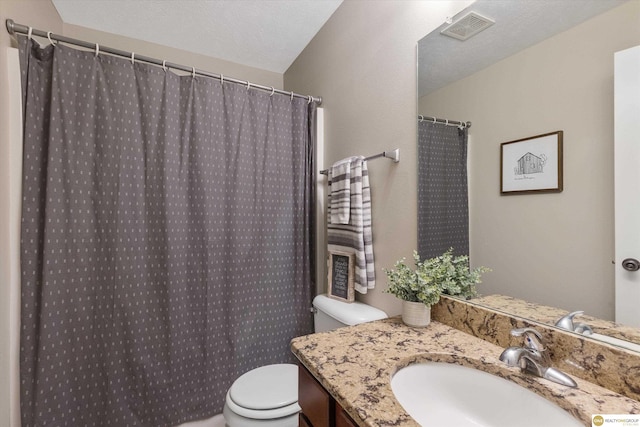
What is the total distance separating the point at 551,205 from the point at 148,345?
1798 millimetres

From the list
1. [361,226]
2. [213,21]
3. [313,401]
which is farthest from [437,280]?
[213,21]

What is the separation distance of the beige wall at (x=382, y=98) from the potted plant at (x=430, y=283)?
177mm

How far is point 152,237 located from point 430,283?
1.36 m

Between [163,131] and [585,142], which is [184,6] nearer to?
[163,131]

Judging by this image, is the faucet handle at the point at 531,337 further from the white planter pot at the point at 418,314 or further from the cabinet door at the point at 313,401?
the cabinet door at the point at 313,401

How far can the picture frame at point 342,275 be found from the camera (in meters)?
1.41

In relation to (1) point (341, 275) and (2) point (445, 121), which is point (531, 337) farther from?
(1) point (341, 275)

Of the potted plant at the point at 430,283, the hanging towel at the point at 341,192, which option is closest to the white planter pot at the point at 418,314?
the potted plant at the point at 430,283

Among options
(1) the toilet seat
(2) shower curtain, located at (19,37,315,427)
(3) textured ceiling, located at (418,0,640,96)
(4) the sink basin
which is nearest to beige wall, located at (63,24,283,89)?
(2) shower curtain, located at (19,37,315,427)

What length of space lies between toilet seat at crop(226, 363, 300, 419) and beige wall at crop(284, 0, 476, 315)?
1.79ft

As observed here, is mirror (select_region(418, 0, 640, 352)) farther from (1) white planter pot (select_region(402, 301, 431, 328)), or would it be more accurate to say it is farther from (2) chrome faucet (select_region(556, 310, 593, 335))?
(1) white planter pot (select_region(402, 301, 431, 328))

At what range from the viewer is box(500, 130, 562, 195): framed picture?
2.45 feet

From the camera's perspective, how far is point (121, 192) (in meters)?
1.38

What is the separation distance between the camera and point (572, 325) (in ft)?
2.33
